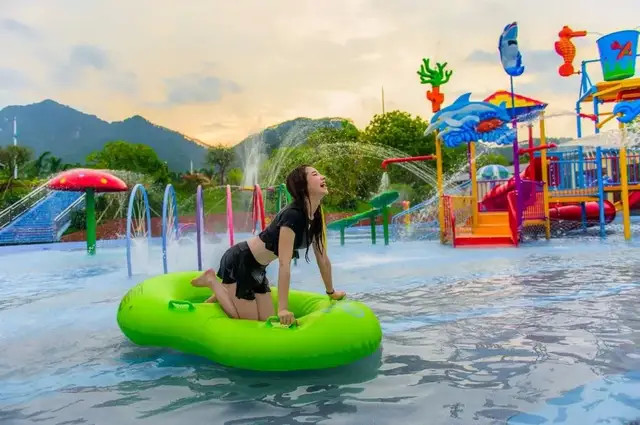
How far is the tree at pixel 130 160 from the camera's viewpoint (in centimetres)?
4306

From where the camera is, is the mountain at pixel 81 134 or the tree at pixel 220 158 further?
the mountain at pixel 81 134

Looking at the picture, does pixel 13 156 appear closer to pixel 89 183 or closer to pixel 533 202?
pixel 89 183

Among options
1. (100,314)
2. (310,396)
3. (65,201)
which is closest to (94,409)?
(310,396)

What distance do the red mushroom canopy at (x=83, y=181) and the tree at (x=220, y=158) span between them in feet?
140

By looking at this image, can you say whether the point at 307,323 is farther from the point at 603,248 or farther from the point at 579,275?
the point at 603,248

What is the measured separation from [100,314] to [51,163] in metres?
38.6

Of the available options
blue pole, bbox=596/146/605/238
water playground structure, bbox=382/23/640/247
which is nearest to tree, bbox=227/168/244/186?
water playground structure, bbox=382/23/640/247

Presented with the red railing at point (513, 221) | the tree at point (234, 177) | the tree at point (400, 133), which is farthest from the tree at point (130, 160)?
the red railing at point (513, 221)

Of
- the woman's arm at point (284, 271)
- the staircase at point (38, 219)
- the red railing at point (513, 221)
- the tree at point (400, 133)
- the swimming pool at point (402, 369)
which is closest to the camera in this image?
the swimming pool at point (402, 369)

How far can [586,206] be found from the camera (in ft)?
55.1

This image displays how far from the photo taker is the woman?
377 cm

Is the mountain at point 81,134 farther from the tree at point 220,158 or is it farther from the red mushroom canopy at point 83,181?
the red mushroom canopy at point 83,181

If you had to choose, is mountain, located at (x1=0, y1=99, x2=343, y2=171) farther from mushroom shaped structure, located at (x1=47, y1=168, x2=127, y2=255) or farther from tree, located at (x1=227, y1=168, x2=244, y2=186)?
mushroom shaped structure, located at (x1=47, y1=168, x2=127, y2=255)

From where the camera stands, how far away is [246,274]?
13.1 ft
